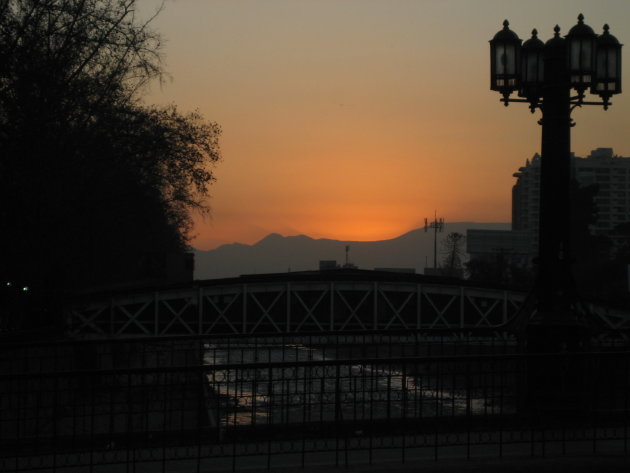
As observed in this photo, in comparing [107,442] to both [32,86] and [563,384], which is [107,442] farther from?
[32,86]

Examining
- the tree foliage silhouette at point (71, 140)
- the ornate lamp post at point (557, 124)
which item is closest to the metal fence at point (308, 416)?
the ornate lamp post at point (557, 124)

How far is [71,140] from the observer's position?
92.6 feet

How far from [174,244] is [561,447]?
86.7m

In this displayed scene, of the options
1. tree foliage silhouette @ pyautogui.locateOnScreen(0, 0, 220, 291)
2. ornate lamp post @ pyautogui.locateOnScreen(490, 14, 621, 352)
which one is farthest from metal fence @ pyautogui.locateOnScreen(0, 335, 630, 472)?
tree foliage silhouette @ pyautogui.locateOnScreen(0, 0, 220, 291)

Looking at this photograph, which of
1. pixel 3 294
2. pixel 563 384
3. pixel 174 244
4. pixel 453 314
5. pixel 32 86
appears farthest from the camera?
pixel 174 244

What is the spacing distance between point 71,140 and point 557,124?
18777mm

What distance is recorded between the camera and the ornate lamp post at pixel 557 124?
13.2 metres

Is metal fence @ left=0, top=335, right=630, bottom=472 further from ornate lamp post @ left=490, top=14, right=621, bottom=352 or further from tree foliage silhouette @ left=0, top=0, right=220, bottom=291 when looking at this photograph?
tree foliage silhouette @ left=0, top=0, right=220, bottom=291

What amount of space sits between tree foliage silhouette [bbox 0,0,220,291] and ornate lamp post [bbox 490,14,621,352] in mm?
15504

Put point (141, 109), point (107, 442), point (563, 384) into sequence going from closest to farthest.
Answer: point (107, 442) < point (563, 384) < point (141, 109)

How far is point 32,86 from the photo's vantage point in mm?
24875

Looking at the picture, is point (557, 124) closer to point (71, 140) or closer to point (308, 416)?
point (308, 416)

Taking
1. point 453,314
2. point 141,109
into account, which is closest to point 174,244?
point 453,314

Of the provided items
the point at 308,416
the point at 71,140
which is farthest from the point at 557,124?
the point at 71,140
